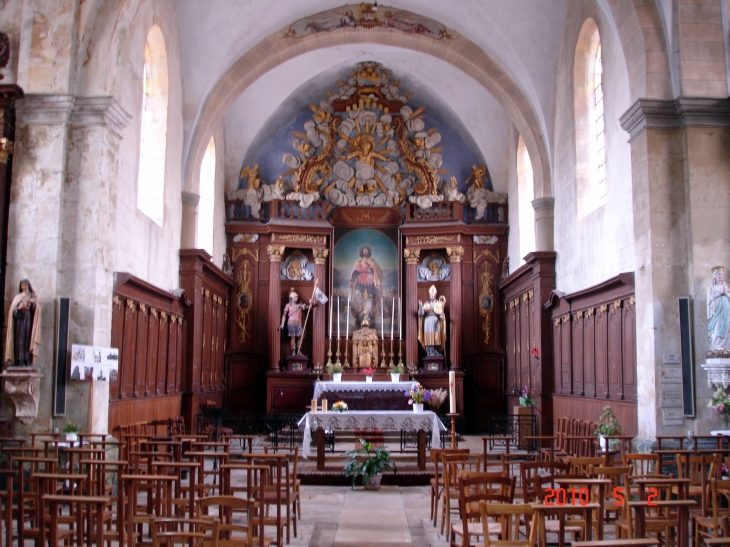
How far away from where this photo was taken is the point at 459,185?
75.8 feet

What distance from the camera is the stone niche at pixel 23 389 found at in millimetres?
11164

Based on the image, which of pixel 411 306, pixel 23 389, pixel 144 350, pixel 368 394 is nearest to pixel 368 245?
pixel 411 306

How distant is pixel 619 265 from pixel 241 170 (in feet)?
40.2

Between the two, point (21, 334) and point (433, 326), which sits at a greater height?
point (433, 326)

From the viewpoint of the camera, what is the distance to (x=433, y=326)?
71.6ft

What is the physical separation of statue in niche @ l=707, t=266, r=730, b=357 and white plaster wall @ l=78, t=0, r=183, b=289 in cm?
909

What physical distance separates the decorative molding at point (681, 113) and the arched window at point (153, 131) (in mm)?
8976

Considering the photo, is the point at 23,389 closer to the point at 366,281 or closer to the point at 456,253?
the point at 366,281

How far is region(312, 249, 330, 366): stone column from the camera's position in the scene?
21938mm

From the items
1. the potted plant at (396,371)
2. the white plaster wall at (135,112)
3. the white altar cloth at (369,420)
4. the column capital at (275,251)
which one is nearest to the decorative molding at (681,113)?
the white altar cloth at (369,420)

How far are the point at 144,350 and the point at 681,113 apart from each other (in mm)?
9994

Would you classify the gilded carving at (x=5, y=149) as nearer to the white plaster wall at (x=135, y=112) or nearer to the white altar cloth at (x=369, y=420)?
the white plaster wall at (x=135, y=112)

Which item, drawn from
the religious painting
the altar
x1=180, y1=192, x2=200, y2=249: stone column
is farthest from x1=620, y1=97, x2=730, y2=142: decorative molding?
the religious painting

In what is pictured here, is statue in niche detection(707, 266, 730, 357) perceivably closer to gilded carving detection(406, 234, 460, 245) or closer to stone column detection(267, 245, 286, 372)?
gilded carving detection(406, 234, 460, 245)
